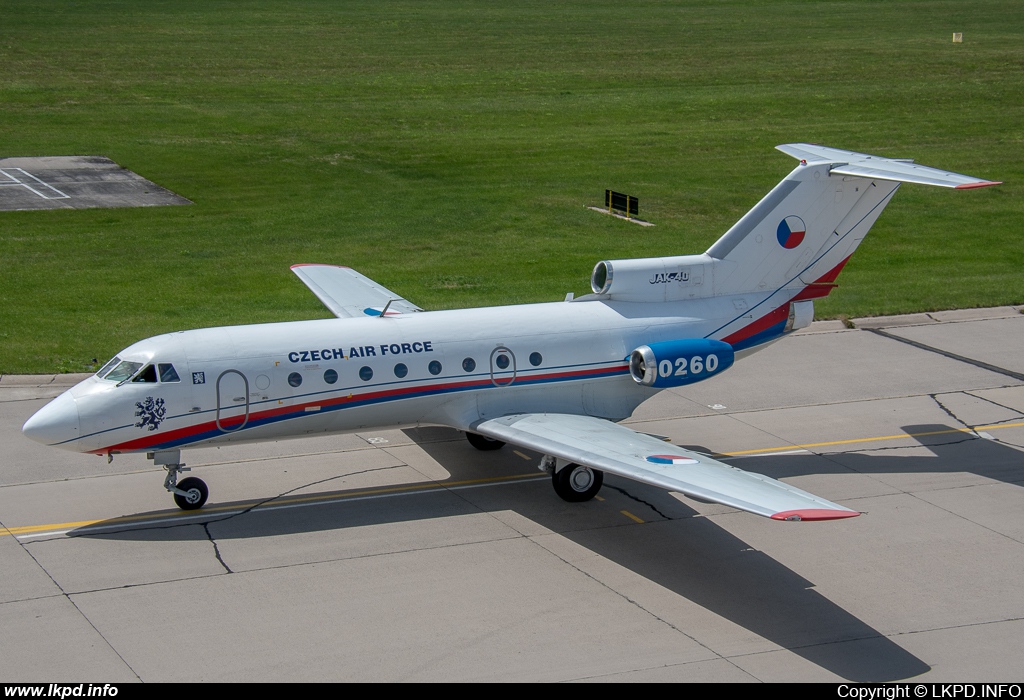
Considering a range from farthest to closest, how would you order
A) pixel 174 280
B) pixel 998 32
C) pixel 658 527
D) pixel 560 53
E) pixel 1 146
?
pixel 998 32 < pixel 560 53 < pixel 1 146 < pixel 174 280 < pixel 658 527

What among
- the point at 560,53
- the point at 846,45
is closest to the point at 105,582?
the point at 560,53

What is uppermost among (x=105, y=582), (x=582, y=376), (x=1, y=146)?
(x=1, y=146)

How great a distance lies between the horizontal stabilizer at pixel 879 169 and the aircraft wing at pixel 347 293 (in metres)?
8.55

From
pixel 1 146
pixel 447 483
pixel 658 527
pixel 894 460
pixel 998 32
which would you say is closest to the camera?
pixel 658 527

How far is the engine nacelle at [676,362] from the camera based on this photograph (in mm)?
19625

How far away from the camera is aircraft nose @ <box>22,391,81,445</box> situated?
1719cm

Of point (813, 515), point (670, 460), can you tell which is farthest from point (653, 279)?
point (813, 515)

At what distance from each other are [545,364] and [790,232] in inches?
221

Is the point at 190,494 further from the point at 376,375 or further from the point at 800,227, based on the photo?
the point at 800,227

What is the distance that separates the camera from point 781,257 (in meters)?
21.4

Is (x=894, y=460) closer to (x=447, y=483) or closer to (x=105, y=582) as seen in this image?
(x=447, y=483)

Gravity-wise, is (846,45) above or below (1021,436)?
above

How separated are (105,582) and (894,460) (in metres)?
13.9

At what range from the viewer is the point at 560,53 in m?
68.7
